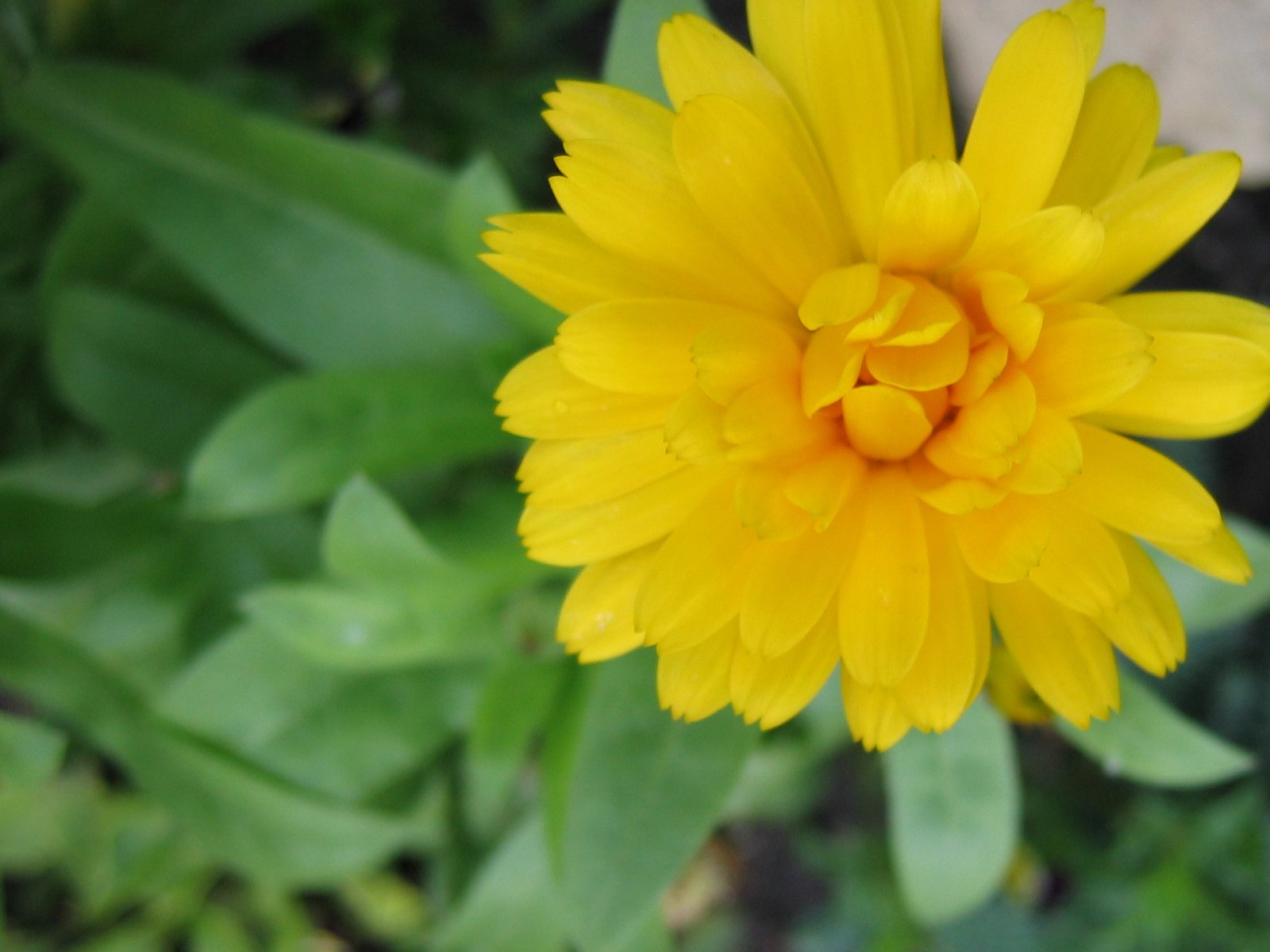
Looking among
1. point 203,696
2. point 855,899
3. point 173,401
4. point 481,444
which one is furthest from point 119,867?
point 855,899

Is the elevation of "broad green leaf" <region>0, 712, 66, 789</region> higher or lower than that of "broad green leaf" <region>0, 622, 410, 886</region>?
higher

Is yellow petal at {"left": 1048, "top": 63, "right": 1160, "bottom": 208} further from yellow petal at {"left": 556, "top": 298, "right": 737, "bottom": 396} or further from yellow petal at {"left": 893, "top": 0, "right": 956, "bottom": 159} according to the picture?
yellow petal at {"left": 556, "top": 298, "right": 737, "bottom": 396}

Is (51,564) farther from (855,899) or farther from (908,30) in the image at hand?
(855,899)

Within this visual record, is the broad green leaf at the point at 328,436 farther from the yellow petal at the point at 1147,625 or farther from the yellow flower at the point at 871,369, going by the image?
the yellow petal at the point at 1147,625

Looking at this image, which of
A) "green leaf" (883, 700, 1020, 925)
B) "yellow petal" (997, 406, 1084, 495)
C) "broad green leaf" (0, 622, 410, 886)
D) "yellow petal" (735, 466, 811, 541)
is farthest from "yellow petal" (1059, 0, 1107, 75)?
"broad green leaf" (0, 622, 410, 886)

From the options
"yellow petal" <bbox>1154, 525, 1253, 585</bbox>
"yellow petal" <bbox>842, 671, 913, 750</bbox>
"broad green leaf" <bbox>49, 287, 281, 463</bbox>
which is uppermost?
"yellow petal" <bbox>1154, 525, 1253, 585</bbox>
